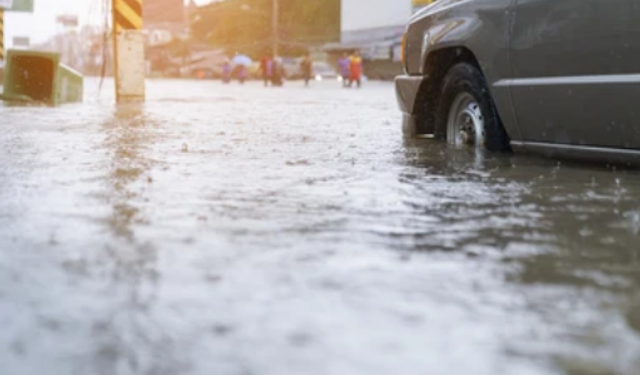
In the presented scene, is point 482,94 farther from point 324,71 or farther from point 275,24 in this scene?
point 324,71

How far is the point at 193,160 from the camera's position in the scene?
251 inches

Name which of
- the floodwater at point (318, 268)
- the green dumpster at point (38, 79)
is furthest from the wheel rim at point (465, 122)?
the green dumpster at point (38, 79)

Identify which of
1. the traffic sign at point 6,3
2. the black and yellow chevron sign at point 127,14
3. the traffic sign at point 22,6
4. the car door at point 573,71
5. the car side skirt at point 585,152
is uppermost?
the traffic sign at point 22,6

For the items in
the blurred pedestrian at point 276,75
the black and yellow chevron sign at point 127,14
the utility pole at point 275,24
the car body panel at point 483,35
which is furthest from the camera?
the utility pole at point 275,24

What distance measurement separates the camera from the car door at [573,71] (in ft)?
16.7

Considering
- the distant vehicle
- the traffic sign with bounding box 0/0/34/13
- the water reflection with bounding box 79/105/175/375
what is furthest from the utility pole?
the water reflection with bounding box 79/105/175/375

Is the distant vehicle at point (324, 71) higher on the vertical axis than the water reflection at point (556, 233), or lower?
higher

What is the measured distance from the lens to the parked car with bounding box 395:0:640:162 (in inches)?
202

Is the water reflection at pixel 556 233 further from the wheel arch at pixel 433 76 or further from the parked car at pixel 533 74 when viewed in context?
the wheel arch at pixel 433 76

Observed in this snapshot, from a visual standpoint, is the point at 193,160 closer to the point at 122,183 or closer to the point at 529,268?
the point at 122,183

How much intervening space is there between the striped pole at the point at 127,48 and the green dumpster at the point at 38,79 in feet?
2.65

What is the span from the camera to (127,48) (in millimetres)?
16266

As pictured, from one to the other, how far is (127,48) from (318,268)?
13.8 meters

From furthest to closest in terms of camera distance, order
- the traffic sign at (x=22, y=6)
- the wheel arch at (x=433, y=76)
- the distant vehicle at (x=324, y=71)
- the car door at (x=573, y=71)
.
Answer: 1. the distant vehicle at (x=324, y=71)
2. the traffic sign at (x=22, y=6)
3. the wheel arch at (x=433, y=76)
4. the car door at (x=573, y=71)
